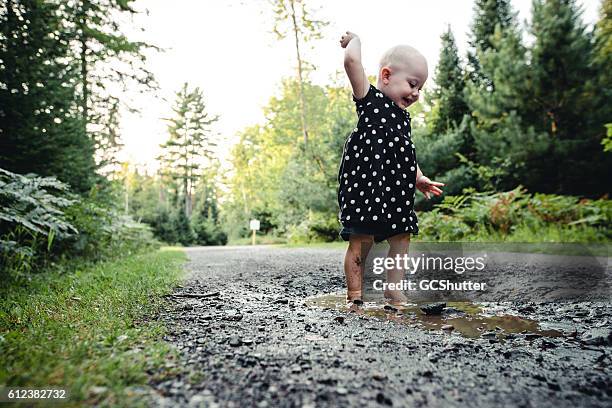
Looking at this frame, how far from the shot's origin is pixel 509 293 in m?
3.00

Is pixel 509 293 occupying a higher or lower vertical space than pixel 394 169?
lower

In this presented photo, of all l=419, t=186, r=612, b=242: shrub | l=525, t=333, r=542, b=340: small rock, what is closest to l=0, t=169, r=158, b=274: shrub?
l=525, t=333, r=542, b=340: small rock

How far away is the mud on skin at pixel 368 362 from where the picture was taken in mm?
1097

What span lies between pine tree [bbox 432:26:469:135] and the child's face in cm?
1488

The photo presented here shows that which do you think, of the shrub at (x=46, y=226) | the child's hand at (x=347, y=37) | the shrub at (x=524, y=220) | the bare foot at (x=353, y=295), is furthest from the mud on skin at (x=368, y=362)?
the shrub at (x=524, y=220)

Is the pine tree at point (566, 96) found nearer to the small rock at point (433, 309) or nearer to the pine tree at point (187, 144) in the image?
the small rock at point (433, 309)

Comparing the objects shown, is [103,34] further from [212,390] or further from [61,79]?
[212,390]

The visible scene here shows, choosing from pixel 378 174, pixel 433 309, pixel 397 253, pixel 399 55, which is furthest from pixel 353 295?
pixel 399 55

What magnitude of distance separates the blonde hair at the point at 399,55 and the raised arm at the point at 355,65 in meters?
0.21

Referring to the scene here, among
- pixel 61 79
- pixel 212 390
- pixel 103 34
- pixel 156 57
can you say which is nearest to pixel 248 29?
pixel 156 57

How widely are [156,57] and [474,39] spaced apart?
52.5 feet

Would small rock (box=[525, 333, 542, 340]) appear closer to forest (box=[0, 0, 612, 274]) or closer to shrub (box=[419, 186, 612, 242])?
forest (box=[0, 0, 612, 274])

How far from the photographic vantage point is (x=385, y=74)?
2.71 meters

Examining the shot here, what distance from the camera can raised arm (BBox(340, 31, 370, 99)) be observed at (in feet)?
8.24
